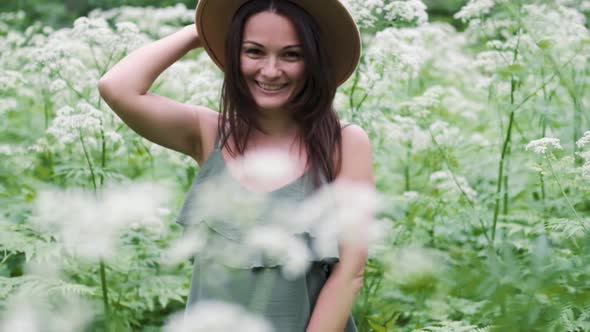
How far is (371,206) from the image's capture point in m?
0.79

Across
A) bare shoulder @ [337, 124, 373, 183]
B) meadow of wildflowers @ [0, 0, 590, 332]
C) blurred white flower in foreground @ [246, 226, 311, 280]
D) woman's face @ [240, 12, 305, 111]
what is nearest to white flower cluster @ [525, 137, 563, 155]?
meadow of wildflowers @ [0, 0, 590, 332]

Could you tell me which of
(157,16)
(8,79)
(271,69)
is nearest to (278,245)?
(271,69)

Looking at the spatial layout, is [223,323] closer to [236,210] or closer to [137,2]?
[236,210]

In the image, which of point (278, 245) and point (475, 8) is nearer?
point (278, 245)

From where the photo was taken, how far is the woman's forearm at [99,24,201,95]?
5.52ft

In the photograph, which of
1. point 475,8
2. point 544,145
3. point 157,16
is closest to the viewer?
point 544,145

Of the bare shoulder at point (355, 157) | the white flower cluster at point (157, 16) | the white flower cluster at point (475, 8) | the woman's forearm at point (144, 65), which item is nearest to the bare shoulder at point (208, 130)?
the woman's forearm at point (144, 65)

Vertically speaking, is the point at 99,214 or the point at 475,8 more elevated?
the point at 475,8

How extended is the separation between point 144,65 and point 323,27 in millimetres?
473

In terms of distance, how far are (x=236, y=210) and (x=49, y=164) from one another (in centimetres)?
294

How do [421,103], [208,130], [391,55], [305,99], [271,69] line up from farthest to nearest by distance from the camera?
[421,103] → [391,55] → [208,130] → [305,99] → [271,69]

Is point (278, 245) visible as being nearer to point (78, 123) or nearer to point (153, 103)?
point (153, 103)

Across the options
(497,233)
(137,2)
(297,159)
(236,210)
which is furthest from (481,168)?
(137,2)

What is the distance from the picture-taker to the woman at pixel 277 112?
5.40 feet
